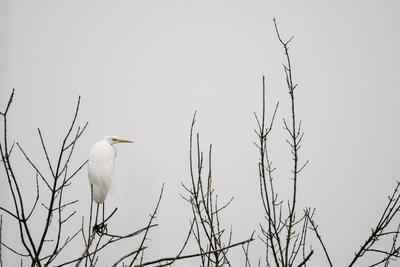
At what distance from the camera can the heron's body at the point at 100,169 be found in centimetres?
127

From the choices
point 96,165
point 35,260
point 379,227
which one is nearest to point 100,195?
point 96,165

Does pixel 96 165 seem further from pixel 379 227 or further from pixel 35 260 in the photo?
pixel 379 227

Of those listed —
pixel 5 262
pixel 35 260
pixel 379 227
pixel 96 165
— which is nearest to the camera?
pixel 35 260

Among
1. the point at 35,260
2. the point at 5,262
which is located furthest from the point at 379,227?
the point at 5,262

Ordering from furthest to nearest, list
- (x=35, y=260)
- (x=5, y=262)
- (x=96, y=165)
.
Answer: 1. (x=5, y=262)
2. (x=96, y=165)
3. (x=35, y=260)

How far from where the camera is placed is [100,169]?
4.17ft

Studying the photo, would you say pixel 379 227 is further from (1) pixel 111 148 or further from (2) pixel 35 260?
(1) pixel 111 148

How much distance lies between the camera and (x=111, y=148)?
1.36 metres

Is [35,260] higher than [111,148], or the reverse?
[111,148]

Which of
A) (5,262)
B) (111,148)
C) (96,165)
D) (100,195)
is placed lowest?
(5,262)

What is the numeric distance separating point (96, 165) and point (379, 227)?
121 centimetres

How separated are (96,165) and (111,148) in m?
0.13

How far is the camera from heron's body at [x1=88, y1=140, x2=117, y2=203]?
127 cm

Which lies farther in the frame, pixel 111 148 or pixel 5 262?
pixel 5 262
